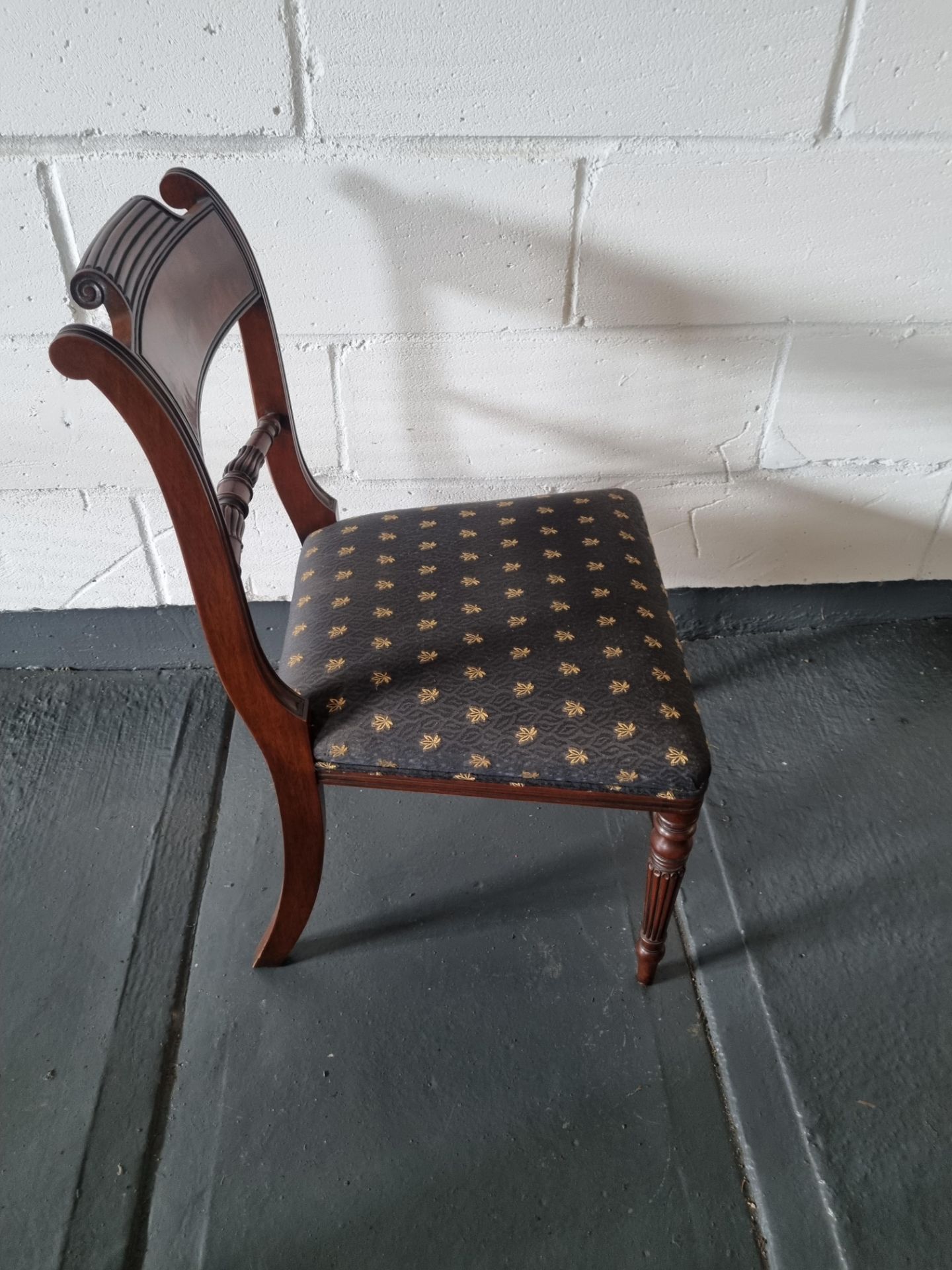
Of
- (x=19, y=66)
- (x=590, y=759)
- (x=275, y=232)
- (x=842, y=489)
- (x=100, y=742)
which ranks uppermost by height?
(x=19, y=66)

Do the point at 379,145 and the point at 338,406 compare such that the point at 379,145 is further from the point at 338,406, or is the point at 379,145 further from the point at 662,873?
the point at 662,873

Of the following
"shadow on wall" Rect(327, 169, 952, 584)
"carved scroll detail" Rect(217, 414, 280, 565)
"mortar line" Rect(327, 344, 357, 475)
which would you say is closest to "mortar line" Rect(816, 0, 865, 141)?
"shadow on wall" Rect(327, 169, 952, 584)

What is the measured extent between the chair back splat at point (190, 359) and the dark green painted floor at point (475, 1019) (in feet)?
1.70

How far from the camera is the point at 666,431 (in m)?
1.46

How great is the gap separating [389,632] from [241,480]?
241 millimetres

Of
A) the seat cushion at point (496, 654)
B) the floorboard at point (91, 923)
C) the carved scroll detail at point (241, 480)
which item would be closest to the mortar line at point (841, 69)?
the seat cushion at point (496, 654)

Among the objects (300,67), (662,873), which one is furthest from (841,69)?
(662,873)

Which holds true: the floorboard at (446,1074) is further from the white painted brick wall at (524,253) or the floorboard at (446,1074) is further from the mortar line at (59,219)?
the mortar line at (59,219)

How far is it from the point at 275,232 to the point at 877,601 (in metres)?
1.29

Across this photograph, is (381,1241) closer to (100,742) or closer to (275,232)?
(100,742)

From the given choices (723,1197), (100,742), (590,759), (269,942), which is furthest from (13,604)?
(723,1197)

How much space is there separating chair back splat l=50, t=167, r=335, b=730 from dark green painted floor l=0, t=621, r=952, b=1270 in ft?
1.70

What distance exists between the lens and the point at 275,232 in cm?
122

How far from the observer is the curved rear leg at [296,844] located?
979 mm
